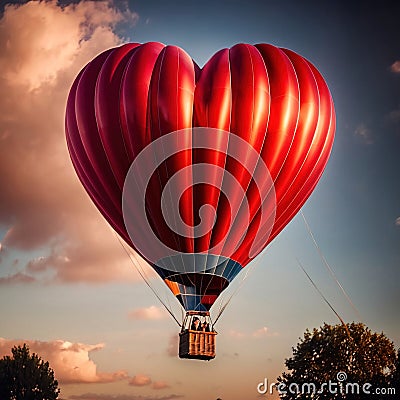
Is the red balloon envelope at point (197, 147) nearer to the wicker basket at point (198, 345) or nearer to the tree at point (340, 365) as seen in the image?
the wicker basket at point (198, 345)

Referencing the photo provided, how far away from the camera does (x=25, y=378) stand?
1844 inches

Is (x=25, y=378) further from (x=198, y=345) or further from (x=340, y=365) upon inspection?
(x=198, y=345)

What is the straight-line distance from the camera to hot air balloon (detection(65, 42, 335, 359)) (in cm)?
2061

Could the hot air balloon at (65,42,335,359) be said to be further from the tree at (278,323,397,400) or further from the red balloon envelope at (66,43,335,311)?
the tree at (278,323,397,400)

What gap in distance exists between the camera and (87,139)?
22.0 metres

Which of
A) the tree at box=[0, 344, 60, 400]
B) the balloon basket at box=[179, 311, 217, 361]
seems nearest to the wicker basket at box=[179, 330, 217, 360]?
the balloon basket at box=[179, 311, 217, 361]

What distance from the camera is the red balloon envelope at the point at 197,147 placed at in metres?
20.6

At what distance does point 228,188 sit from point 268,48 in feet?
17.2

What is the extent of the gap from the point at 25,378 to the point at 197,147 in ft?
106

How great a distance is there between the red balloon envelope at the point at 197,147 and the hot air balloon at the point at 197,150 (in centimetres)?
3

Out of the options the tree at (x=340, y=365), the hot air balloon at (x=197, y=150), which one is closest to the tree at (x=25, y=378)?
the tree at (x=340, y=365)

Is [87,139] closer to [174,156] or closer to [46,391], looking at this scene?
[174,156]

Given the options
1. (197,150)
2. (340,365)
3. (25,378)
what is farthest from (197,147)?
(25,378)

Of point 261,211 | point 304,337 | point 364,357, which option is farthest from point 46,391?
point 261,211
